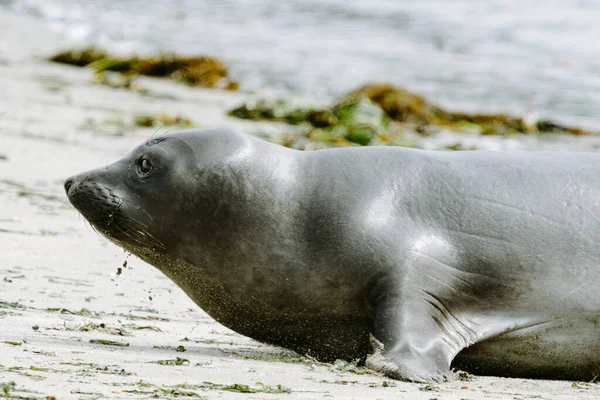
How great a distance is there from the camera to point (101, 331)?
5.26 meters

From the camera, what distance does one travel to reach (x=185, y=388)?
412 cm

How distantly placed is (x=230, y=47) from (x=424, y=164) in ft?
57.0

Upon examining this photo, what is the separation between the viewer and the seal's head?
17.6 feet

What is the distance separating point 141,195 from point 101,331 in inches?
24.3

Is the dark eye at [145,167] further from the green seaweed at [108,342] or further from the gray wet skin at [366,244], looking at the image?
the green seaweed at [108,342]

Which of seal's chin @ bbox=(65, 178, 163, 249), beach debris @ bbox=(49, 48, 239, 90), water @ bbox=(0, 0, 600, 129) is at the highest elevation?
seal's chin @ bbox=(65, 178, 163, 249)

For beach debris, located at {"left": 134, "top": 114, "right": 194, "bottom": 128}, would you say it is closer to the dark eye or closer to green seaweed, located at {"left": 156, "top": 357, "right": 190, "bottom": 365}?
the dark eye

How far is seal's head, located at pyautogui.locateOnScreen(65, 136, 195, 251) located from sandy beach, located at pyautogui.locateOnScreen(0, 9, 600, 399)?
0.62 ft

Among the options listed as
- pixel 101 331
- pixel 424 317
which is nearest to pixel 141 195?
pixel 101 331

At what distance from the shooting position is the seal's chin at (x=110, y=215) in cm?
539

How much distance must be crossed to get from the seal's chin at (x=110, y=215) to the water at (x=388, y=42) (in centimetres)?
1186

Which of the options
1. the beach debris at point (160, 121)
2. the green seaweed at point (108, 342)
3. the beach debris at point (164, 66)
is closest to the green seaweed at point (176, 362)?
the green seaweed at point (108, 342)

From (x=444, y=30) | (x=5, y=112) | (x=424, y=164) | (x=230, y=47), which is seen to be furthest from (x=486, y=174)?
(x=444, y=30)

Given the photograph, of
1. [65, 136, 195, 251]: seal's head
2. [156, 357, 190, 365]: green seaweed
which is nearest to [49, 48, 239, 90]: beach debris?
[65, 136, 195, 251]: seal's head
